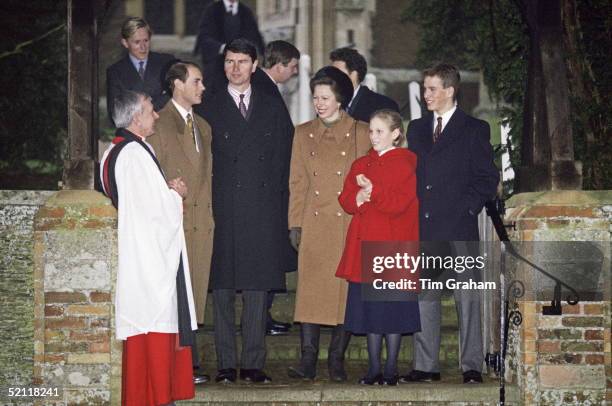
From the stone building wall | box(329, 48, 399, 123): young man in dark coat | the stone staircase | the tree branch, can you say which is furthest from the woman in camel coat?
the tree branch

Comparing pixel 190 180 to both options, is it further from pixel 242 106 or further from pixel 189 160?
pixel 242 106

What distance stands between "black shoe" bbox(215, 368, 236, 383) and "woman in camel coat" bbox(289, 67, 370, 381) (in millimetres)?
369

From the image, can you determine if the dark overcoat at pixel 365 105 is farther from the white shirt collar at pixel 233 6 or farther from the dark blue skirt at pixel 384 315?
the white shirt collar at pixel 233 6

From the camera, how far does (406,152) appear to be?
692 centimetres

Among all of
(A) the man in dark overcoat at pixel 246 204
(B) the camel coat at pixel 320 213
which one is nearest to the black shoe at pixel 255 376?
(A) the man in dark overcoat at pixel 246 204

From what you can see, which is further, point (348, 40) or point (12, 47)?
point (348, 40)

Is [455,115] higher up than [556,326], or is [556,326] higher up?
[455,115]

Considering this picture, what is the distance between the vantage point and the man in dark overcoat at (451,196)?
23.0 ft

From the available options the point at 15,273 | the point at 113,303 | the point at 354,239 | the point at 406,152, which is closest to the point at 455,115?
the point at 406,152

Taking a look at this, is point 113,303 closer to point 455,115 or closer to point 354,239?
point 354,239

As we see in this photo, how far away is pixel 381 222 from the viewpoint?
22.6 feet

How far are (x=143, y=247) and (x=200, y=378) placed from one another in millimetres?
1029

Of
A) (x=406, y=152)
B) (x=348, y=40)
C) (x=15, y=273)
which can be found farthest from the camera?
(x=348, y=40)

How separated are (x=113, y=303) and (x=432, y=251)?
1.89m
